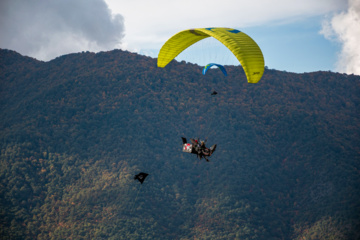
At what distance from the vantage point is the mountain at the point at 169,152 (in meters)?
120

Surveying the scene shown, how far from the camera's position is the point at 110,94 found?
16500 cm

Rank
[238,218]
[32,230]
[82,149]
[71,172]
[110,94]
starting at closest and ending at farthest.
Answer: [32,230]
[238,218]
[71,172]
[82,149]
[110,94]

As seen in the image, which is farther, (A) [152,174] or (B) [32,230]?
(A) [152,174]

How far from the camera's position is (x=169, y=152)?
155 metres

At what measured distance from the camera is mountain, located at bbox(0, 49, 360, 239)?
120 meters

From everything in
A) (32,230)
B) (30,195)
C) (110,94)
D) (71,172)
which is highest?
(110,94)

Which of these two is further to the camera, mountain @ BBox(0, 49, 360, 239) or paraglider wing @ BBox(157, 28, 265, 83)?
mountain @ BBox(0, 49, 360, 239)

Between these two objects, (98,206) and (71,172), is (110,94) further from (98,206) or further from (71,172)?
(98,206)

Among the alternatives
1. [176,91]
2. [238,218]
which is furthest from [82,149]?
[238,218]

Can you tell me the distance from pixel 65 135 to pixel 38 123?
1163 cm

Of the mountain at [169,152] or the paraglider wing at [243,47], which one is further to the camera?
the mountain at [169,152]

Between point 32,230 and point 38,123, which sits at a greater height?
point 38,123

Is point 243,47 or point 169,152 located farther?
point 169,152

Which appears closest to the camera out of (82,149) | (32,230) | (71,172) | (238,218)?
(32,230)
